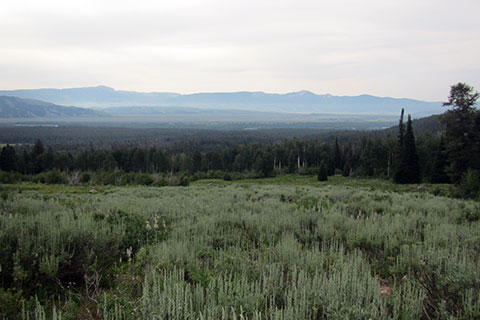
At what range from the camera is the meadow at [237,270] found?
9.84 ft

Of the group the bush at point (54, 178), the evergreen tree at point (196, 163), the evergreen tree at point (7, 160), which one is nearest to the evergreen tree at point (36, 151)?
the evergreen tree at point (7, 160)

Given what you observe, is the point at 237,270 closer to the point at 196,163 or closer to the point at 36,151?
the point at 196,163

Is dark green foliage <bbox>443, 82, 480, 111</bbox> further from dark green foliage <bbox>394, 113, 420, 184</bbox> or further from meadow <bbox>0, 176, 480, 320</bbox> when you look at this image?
meadow <bbox>0, 176, 480, 320</bbox>

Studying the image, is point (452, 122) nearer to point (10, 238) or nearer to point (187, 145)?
point (10, 238)

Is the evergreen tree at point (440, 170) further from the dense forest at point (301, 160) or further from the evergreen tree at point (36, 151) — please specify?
the evergreen tree at point (36, 151)

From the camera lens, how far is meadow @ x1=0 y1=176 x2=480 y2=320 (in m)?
3.00

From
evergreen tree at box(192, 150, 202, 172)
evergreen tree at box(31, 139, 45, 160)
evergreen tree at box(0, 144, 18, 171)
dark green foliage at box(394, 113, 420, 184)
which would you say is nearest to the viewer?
dark green foliage at box(394, 113, 420, 184)

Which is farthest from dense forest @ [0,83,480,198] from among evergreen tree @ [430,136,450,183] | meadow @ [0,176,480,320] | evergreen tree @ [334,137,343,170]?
meadow @ [0,176,480,320]

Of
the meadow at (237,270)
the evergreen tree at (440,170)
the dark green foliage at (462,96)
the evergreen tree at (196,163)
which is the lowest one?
the evergreen tree at (196,163)

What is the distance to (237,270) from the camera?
3912 millimetres

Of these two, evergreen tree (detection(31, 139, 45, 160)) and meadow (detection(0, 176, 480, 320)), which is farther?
evergreen tree (detection(31, 139, 45, 160))

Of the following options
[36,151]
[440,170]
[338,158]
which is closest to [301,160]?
[338,158]

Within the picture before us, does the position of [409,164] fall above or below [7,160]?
above

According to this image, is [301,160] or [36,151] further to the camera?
[301,160]
